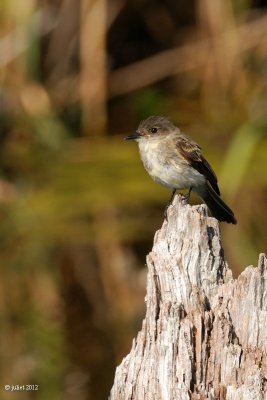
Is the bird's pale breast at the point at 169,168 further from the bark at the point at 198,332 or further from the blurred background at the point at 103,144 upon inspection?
the blurred background at the point at 103,144

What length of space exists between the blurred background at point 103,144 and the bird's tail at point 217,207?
3303 millimetres

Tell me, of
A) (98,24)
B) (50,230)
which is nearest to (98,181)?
(50,230)

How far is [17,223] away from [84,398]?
2073 mm

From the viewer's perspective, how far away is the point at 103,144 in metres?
12.7

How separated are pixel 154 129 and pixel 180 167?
425 mm

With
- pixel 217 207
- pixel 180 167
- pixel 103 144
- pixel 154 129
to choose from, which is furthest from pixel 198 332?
pixel 103 144

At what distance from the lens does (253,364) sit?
510 cm

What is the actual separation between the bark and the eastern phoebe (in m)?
1.70

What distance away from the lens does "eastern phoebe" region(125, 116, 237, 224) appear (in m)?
7.25

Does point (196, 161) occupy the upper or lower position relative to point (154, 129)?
lower

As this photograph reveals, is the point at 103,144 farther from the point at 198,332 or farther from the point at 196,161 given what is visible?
the point at 198,332

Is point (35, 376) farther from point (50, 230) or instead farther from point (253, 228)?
point (253, 228)

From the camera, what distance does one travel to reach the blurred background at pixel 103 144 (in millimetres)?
11156

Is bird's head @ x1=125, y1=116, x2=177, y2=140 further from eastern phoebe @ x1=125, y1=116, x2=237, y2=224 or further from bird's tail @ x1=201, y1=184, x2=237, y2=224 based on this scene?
bird's tail @ x1=201, y1=184, x2=237, y2=224
